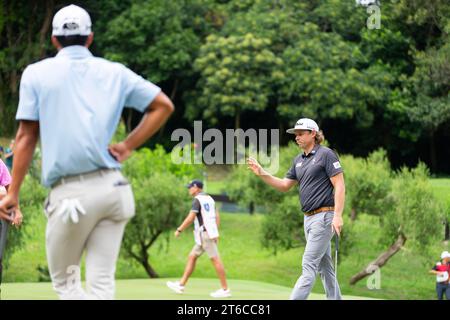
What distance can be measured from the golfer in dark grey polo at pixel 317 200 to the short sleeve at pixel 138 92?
12.6 ft

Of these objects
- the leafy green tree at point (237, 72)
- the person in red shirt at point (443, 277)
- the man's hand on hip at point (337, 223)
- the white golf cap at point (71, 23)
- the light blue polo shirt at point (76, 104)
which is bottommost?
the person in red shirt at point (443, 277)

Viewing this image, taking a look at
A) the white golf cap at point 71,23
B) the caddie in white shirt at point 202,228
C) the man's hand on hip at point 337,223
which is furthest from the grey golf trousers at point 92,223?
the caddie in white shirt at point 202,228

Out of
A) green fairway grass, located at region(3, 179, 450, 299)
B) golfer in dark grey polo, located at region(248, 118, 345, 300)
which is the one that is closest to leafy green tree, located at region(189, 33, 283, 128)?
green fairway grass, located at region(3, 179, 450, 299)

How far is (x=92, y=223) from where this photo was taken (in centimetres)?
568

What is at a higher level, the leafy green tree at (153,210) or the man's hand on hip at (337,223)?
the man's hand on hip at (337,223)

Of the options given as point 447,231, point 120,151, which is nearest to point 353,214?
point 447,231

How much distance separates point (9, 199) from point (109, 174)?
66 centimetres

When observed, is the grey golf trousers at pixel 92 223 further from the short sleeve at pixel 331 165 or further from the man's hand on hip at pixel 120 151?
the short sleeve at pixel 331 165

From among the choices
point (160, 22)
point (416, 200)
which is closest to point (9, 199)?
point (416, 200)

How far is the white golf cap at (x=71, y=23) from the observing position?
5.80 metres

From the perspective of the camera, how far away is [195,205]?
48.2 feet

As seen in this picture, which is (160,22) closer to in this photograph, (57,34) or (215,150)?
(215,150)

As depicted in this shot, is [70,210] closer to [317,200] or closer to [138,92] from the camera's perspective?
[138,92]

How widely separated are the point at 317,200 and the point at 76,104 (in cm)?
463
